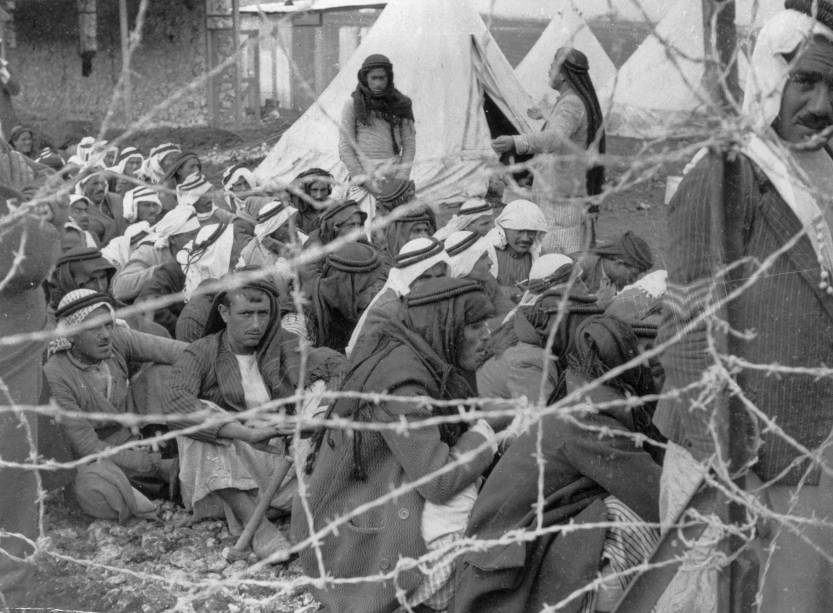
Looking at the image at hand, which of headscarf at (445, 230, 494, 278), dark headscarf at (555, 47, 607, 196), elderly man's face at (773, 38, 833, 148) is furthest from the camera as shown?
dark headscarf at (555, 47, 607, 196)

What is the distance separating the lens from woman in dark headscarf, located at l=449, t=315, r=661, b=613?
326 centimetres

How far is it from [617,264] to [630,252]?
10 centimetres

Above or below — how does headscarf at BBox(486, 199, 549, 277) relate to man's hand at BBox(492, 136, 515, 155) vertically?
below

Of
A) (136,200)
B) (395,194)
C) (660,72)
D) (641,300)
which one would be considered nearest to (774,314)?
(641,300)

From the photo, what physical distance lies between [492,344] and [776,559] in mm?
2191

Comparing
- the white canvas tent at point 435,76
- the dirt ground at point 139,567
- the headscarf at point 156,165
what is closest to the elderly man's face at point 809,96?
the dirt ground at point 139,567

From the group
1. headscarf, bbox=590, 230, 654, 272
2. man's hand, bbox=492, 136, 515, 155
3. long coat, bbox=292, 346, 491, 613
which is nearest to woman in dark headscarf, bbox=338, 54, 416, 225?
man's hand, bbox=492, 136, 515, 155

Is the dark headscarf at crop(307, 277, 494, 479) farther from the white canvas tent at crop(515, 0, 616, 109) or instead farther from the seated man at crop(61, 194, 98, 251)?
the white canvas tent at crop(515, 0, 616, 109)

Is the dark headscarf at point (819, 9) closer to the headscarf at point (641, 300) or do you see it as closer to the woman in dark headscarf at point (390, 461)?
the woman in dark headscarf at point (390, 461)

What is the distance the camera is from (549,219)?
750 cm

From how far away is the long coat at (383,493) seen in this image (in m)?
3.69

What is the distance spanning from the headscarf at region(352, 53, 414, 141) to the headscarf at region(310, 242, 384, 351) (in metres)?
2.83

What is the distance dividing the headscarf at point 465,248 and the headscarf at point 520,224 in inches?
2.6

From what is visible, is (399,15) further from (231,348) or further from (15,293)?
(15,293)
